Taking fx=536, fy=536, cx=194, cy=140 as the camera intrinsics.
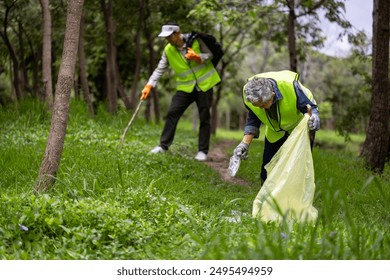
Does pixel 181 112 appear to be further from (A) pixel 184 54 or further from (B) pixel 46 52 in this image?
(B) pixel 46 52

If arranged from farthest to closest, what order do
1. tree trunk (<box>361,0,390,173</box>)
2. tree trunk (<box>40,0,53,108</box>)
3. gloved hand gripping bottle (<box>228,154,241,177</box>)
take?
tree trunk (<box>40,0,53,108</box>) < tree trunk (<box>361,0,390,173</box>) < gloved hand gripping bottle (<box>228,154,241,177</box>)

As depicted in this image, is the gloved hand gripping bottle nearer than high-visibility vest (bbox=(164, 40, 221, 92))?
→ Yes

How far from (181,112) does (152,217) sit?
4178mm

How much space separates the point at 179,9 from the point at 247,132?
935 cm

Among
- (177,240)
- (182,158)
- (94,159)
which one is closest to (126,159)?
(94,159)

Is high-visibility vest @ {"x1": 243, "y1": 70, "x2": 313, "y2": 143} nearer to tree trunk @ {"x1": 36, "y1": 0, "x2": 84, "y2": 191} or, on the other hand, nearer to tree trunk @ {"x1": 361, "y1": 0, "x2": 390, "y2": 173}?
tree trunk @ {"x1": 36, "y1": 0, "x2": 84, "y2": 191}

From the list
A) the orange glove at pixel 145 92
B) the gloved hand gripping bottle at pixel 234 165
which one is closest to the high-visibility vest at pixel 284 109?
the gloved hand gripping bottle at pixel 234 165

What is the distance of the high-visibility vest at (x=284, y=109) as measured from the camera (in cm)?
531

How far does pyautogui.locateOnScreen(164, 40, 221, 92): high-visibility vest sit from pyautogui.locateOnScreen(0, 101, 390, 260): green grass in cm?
148

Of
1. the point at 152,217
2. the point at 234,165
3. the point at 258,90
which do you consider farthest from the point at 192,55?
the point at 152,217

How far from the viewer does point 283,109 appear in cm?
537

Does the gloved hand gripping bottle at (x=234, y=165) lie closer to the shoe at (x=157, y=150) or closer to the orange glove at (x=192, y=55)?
the shoe at (x=157, y=150)

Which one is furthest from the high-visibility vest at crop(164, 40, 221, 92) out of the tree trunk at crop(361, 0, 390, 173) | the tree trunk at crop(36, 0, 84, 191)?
the tree trunk at crop(36, 0, 84, 191)

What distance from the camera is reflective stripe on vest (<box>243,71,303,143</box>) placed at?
17.4ft
